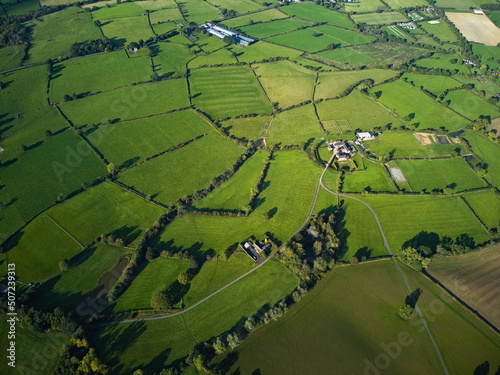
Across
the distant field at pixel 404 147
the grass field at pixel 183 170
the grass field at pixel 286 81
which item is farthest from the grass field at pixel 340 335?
the grass field at pixel 286 81

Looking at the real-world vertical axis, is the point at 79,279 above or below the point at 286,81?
below

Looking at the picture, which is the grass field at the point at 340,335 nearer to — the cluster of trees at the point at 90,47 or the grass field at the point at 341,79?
the grass field at the point at 341,79

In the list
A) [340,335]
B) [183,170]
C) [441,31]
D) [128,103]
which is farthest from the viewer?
[441,31]

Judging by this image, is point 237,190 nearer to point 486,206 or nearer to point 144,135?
point 144,135

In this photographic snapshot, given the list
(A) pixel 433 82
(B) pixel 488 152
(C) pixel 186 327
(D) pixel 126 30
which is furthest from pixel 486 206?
(D) pixel 126 30

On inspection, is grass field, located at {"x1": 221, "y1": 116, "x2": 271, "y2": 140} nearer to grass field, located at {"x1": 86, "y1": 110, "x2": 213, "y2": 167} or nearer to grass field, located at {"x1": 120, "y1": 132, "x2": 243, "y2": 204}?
grass field, located at {"x1": 120, "y1": 132, "x2": 243, "y2": 204}

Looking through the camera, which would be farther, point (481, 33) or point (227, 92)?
point (481, 33)

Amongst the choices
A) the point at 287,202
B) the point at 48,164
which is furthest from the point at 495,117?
the point at 48,164

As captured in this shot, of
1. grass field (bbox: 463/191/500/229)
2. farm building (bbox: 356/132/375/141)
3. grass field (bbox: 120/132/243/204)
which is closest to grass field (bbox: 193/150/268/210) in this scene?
grass field (bbox: 120/132/243/204)
